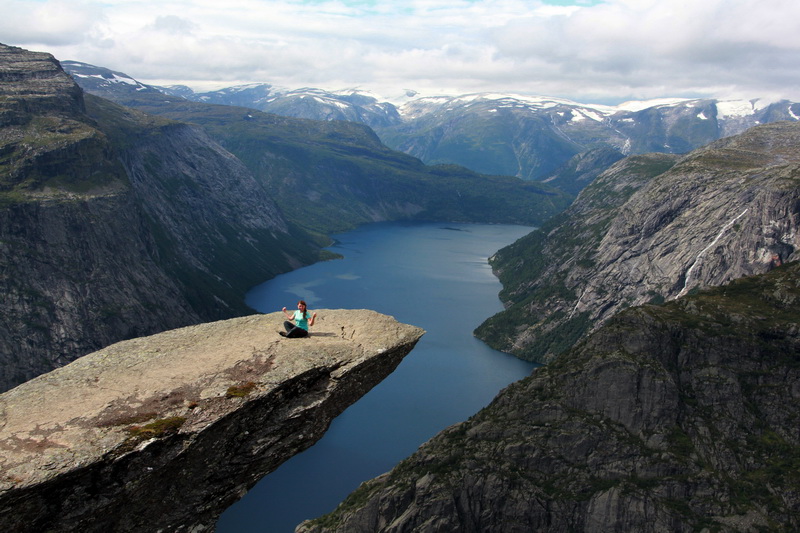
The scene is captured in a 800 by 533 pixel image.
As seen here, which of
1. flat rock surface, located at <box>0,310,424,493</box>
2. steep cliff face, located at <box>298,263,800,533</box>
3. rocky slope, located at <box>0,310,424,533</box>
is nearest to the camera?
rocky slope, located at <box>0,310,424,533</box>

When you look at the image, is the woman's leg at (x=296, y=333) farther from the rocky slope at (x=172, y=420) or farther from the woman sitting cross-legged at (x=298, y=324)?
the rocky slope at (x=172, y=420)

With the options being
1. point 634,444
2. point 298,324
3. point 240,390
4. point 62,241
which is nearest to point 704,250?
point 634,444

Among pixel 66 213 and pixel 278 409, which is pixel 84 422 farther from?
pixel 66 213

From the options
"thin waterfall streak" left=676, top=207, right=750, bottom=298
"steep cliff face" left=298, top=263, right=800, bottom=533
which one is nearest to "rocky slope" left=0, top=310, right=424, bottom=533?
"steep cliff face" left=298, top=263, right=800, bottom=533

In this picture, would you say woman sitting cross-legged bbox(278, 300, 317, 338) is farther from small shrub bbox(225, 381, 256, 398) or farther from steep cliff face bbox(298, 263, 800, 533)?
steep cliff face bbox(298, 263, 800, 533)

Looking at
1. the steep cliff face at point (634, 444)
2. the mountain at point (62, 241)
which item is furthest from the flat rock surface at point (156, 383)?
the mountain at point (62, 241)

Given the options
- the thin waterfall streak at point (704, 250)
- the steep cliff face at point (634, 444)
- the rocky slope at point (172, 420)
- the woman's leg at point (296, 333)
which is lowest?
the steep cliff face at point (634, 444)

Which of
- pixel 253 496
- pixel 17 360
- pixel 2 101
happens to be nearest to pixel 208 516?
pixel 253 496
